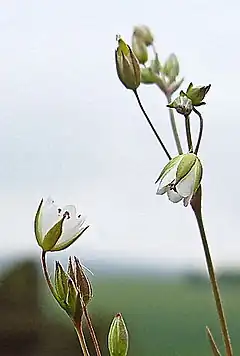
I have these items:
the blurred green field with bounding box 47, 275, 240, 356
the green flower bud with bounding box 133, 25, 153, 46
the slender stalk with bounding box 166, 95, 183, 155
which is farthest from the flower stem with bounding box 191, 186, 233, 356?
the blurred green field with bounding box 47, 275, 240, 356

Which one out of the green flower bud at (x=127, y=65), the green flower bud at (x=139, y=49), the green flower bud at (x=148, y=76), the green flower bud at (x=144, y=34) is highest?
the green flower bud at (x=144, y=34)

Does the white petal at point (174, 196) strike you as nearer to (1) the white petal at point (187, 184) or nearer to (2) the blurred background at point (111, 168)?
(1) the white petal at point (187, 184)

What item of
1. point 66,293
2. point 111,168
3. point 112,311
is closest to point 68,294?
point 66,293

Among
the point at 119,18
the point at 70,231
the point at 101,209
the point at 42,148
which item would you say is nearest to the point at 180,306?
the point at 101,209

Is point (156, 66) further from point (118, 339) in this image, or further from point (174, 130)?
point (118, 339)

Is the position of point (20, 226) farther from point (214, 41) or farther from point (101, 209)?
point (214, 41)

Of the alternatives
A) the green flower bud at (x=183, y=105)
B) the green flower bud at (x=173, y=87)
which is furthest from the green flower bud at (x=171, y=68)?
the green flower bud at (x=183, y=105)
